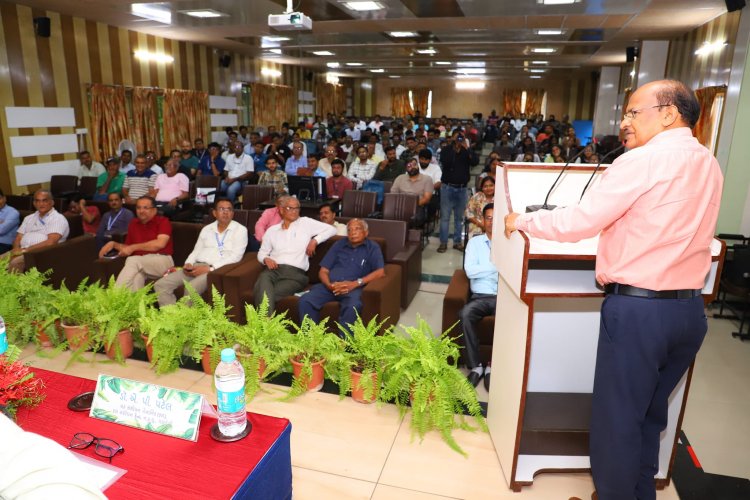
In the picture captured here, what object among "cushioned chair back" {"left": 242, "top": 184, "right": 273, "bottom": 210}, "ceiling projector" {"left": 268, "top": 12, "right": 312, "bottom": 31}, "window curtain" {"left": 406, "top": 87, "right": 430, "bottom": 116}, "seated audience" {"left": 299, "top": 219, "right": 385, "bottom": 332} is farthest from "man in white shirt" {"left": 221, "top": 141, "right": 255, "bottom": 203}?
"window curtain" {"left": 406, "top": 87, "right": 430, "bottom": 116}

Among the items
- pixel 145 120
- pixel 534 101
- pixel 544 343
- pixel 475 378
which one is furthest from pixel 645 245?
pixel 534 101

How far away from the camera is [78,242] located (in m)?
5.10

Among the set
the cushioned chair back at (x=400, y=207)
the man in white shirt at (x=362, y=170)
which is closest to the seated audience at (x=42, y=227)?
the cushioned chair back at (x=400, y=207)

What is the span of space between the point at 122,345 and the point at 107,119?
7.36 meters

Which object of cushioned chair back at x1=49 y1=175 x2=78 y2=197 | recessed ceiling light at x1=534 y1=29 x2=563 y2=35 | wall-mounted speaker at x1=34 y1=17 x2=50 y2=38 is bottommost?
cushioned chair back at x1=49 y1=175 x2=78 y2=197

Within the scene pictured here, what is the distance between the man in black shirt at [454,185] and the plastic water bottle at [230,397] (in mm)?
5556

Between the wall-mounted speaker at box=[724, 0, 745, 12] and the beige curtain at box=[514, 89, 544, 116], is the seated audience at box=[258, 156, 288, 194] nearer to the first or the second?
the wall-mounted speaker at box=[724, 0, 745, 12]

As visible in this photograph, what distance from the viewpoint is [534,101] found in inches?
898

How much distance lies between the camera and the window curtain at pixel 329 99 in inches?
758

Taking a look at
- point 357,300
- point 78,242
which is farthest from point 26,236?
point 357,300

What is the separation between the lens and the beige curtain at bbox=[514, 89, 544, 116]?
22.6 meters

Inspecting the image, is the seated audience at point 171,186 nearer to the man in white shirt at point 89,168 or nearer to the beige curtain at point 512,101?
the man in white shirt at point 89,168

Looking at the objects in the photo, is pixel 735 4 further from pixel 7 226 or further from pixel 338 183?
pixel 7 226

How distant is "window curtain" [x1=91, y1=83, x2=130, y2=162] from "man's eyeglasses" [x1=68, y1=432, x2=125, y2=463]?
842 cm
